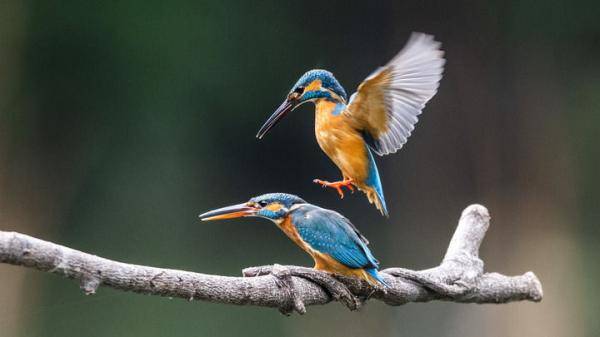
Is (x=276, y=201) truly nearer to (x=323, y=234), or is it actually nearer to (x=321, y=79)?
(x=323, y=234)

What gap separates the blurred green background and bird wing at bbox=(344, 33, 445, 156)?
11.2ft

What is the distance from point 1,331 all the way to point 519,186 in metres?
3.25

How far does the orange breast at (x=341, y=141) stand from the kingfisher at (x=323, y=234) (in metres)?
0.27

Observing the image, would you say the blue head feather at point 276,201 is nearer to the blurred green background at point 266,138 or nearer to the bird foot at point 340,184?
the bird foot at point 340,184

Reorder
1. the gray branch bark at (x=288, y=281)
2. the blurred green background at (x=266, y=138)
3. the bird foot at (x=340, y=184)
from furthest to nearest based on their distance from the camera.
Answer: the blurred green background at (x=266, y=138)
the bird foot at (x=340, y=184)
the gray branch bark at (x=288, y=281)

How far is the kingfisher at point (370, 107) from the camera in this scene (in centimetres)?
168

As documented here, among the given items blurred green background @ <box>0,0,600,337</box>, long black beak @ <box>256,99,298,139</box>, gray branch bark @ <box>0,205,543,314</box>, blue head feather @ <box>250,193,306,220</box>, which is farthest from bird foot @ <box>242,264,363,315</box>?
blurred green background @ <box>0,0,600,337</box>

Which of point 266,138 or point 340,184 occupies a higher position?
point 266,138

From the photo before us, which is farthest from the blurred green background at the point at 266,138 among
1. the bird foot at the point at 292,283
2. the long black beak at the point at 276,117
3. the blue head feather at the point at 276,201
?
the long black beak at the point at 276,117

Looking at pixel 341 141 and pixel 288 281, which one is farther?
pixel 288 281

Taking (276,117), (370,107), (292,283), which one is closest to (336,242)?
(292,283)

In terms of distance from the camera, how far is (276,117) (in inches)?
63.7

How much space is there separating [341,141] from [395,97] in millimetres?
144

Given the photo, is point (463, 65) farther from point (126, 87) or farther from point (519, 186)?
point (126, 87)
